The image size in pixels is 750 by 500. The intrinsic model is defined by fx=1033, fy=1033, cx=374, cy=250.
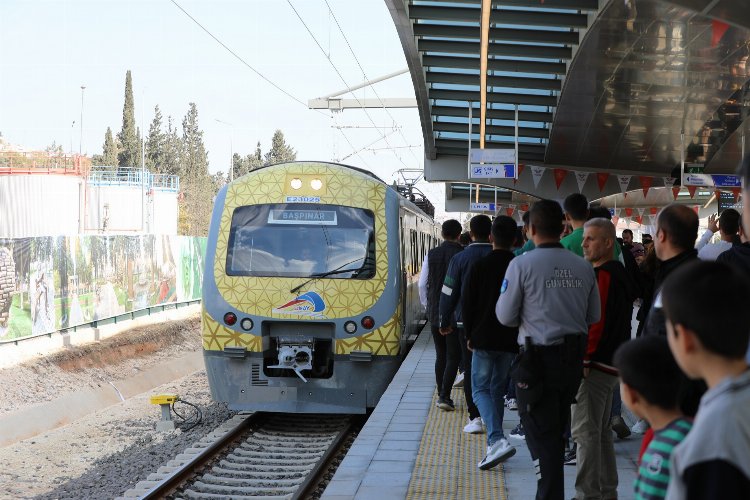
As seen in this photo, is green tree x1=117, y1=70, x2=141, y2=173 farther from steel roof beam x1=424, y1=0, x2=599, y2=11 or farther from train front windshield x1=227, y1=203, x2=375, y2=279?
train front windshield x1=227, y1=203, x2=375, y2=279

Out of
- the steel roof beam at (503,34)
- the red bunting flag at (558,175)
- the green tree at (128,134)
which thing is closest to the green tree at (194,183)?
the green tree at (128,134)

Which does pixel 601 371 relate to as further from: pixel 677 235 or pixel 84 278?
pixel 84 278

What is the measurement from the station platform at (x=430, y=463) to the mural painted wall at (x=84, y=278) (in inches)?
406

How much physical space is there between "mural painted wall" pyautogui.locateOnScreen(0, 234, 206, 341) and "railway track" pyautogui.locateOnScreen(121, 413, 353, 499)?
7226mm

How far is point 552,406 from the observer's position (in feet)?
18.2

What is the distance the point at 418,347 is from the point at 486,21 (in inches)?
192

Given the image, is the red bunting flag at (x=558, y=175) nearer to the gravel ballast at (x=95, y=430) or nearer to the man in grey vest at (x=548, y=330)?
the gravel ballast at (x=95, y=430)

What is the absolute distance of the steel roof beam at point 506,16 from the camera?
16109 millimetres

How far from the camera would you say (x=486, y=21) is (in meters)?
13.7

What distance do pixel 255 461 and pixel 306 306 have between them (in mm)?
1969

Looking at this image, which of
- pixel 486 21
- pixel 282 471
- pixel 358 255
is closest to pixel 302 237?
pixel 358 255

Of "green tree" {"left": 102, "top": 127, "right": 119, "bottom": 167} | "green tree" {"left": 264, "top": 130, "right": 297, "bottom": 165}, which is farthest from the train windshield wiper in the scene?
"green tree" {"left": 264, "top": 130, "right": 297, "bottom": 165}

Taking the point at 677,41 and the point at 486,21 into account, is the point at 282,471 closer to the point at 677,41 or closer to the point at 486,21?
the point at 486,21

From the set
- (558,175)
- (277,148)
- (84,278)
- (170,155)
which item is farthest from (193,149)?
(84,278)
